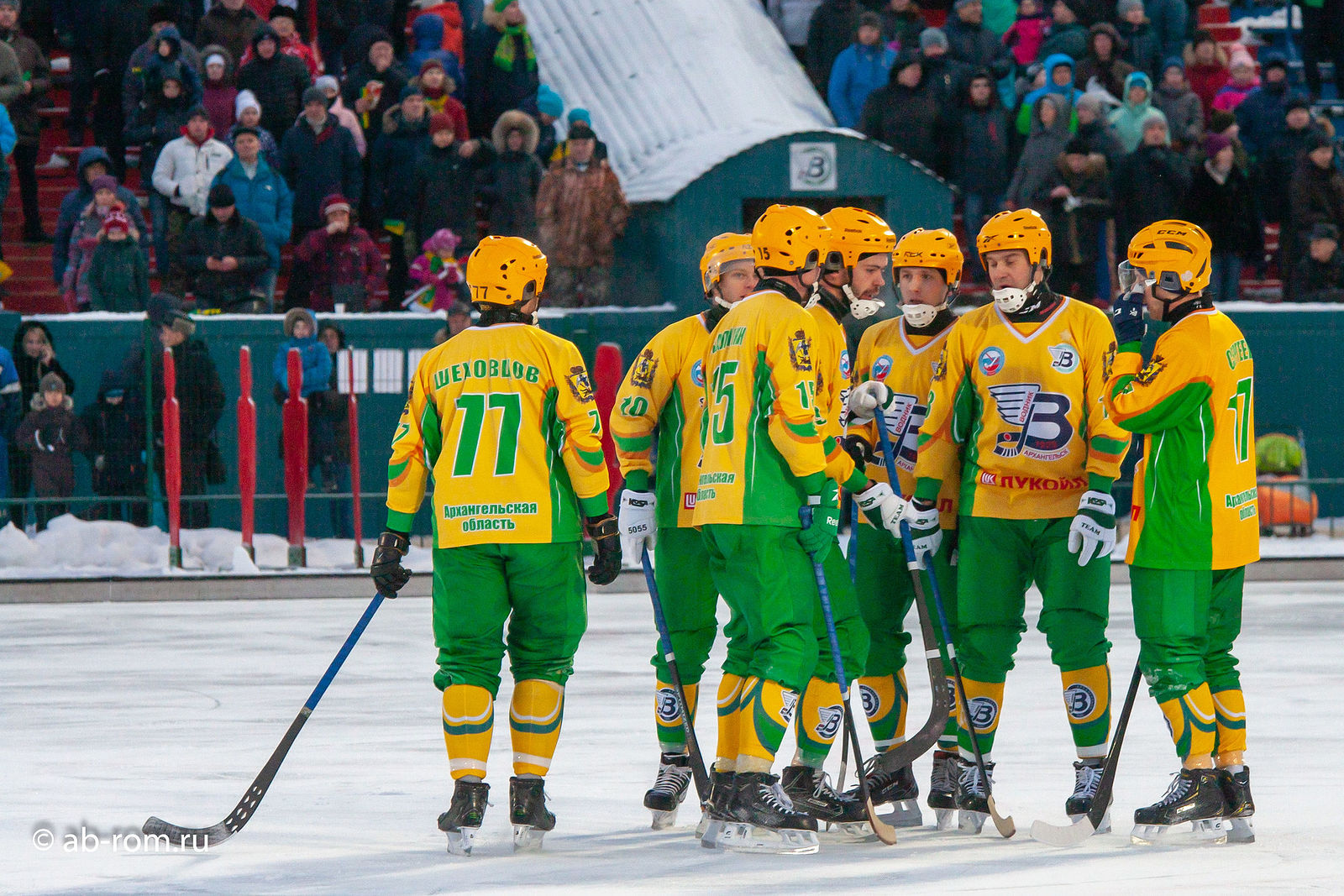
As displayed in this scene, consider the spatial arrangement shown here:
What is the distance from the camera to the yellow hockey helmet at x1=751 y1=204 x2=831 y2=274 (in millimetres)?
7215

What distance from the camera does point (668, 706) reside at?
24.9 feet

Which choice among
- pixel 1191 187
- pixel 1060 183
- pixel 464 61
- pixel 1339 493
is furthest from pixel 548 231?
pixel 1339 493

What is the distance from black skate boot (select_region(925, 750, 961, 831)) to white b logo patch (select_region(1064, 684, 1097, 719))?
1.51 feet

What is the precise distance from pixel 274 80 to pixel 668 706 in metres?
10.8

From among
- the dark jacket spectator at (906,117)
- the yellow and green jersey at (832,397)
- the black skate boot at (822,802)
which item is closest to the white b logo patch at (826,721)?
the black skate boot at (822,802)

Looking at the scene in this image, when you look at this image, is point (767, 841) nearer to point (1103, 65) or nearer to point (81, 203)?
point (81, 203)

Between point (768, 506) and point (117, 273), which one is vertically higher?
point (117, 273)

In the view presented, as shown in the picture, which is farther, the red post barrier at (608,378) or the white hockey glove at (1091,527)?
the red post barrier at (608,378)

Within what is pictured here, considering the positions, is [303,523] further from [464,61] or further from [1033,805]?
[1033,805]

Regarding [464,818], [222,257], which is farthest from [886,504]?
[222,257]

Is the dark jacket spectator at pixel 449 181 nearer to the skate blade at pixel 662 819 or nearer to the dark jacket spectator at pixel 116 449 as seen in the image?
the dark jacket spectator at pixel 116 449

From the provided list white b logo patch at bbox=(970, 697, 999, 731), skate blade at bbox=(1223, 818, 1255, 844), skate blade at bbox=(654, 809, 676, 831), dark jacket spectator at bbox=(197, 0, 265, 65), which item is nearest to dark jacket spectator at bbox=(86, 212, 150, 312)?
dark jacket spectator at bbox=(197, 0, 265, 65)

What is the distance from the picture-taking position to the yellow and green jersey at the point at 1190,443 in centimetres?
709

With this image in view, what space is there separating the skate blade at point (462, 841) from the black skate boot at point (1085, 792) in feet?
6.85
